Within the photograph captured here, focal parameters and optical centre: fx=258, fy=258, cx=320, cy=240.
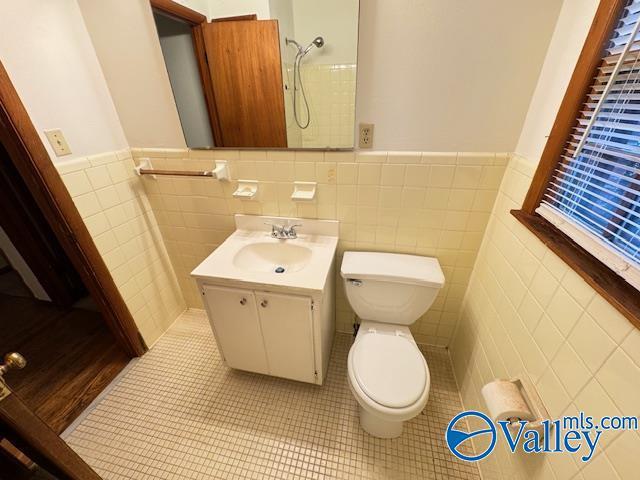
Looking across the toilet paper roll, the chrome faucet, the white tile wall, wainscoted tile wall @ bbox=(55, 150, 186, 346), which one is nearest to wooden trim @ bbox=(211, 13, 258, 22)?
the white tile wall

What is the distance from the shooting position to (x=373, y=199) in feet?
4.37

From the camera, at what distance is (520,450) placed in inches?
35.0

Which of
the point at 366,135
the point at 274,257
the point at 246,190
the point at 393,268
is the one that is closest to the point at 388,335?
the point at 393,268

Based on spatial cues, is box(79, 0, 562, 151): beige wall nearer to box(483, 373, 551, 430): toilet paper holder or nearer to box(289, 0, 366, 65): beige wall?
box(289, 0, 366, 65): beige wall

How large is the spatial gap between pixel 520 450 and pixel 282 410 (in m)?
1.05

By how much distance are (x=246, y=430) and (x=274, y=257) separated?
90 centimetres

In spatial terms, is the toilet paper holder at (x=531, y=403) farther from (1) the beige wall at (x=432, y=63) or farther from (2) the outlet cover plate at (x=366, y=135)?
(2) the outlet cover plate at (x=366, y=135)

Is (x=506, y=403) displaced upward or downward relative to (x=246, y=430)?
upward

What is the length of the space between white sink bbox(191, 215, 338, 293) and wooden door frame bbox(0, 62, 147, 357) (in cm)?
64

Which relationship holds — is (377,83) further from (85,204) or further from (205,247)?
(85,204)

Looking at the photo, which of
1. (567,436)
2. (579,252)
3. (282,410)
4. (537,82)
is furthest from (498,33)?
(282,410)

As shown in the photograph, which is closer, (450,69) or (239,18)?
(450,69)

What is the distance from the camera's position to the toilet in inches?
40.9

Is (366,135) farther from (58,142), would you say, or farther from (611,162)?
(58,142)
